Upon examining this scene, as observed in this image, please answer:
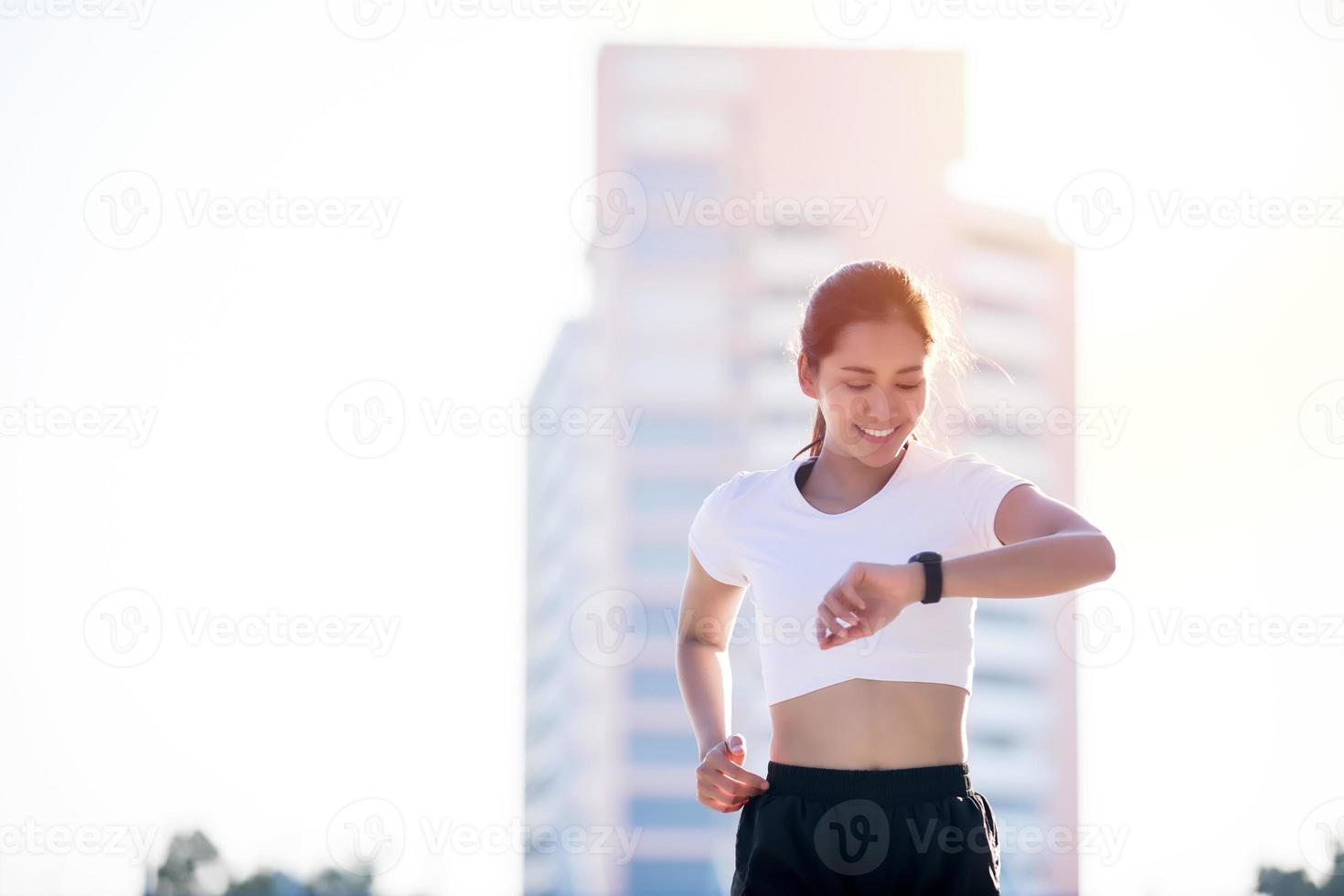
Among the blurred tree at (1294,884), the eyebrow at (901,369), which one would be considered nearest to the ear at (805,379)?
the eyebrow at (901,369)

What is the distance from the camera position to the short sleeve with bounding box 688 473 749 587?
200cm

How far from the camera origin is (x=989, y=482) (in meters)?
1.82

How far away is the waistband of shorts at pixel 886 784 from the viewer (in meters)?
1.76

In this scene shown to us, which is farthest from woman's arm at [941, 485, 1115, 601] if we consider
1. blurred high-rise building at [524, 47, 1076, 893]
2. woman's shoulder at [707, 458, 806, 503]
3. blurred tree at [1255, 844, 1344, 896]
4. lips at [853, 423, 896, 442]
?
blurred high-rise building at [524, 47, 1076, 893]

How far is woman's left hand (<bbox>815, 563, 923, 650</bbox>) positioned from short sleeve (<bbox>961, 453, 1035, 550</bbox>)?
11.1 inches

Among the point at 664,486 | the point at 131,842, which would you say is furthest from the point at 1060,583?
the point at 664,486

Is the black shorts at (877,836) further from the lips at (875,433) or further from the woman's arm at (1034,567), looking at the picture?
the lips at (875,433)

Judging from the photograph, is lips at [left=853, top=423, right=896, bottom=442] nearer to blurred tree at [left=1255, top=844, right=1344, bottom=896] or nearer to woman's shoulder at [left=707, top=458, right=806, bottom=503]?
woman's shoulder at [left=707, top=458, right=806, bottom=503]

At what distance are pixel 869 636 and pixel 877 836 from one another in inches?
9.2

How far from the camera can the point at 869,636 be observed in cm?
170

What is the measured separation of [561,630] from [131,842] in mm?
66772

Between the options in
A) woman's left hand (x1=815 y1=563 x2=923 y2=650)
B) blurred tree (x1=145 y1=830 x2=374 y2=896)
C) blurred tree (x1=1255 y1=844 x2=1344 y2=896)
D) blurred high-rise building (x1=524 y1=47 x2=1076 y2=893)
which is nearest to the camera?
woman's left hand (x1=815 y1=563 x2=923 y2=650)

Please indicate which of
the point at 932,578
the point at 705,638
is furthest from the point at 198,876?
the point at 932,578

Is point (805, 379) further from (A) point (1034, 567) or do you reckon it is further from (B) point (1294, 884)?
(B) point (1294, 884)
